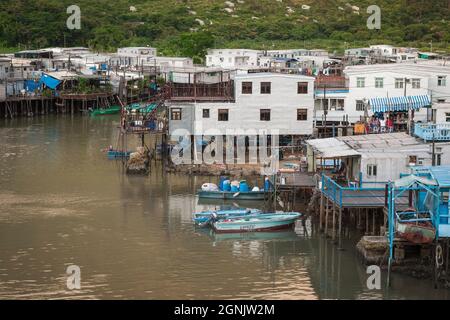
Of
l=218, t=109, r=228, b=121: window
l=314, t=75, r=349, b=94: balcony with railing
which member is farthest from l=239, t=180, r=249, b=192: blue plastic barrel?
l=314, t=75, r=349, b=94: balcony with railing

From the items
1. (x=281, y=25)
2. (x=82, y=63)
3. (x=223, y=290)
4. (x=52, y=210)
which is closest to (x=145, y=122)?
(x=52, y=210)

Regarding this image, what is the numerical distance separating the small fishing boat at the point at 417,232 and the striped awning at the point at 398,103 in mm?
17244

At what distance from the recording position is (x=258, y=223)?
94.9 feet

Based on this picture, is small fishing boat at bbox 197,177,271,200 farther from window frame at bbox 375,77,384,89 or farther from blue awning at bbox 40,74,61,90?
blue awning at bbox 40,74,61,90

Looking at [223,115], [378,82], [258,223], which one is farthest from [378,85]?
[258,223]

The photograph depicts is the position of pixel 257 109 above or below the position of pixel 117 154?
above

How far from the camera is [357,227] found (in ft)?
94.7

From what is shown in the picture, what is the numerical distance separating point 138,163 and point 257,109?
219 inches

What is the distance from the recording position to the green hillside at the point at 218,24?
86.6 metres

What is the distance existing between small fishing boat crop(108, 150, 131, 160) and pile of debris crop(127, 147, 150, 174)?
1.55 meters

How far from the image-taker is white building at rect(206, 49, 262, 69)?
224 feet

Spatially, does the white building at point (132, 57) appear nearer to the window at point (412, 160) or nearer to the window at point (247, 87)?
the window at point (247, 87)

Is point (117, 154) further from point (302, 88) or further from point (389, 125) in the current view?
point (389, 125)

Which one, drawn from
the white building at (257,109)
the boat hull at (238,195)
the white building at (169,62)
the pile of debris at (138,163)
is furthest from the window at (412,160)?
the white building at (169,62)
